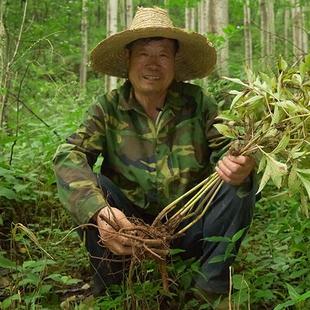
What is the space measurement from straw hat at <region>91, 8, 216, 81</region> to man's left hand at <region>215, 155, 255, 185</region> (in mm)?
858

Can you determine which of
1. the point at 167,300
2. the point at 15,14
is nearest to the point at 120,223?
the point at 167,300

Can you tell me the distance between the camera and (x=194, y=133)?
2.87 metres

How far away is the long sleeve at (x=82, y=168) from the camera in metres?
2.49

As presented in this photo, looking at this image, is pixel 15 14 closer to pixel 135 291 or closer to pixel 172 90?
pixel 172 90

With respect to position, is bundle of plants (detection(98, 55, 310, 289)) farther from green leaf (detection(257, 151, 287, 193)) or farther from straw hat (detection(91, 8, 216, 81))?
straw hat (detection(91, 8, 216, 81))

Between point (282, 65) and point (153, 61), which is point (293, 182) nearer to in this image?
point (282, 65)

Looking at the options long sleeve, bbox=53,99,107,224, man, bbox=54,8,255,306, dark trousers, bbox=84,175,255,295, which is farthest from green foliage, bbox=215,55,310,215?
long sleeve, bbox=53,99,107,224

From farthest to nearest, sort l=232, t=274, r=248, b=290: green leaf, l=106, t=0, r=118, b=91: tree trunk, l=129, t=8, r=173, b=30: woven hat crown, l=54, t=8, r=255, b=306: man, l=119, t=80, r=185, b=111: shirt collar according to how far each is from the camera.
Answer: l=106, t=0, r=118, b=91: tree trunk, l=119, t=80, r=185, b=111: shirt collar, l=129, t=8, r=173, b=30: woven hat crown, l=54, t=8, r=255, b=306: man, l=232, t=274, r=248, b=290: green leaf

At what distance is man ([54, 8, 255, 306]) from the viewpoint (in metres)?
2.64

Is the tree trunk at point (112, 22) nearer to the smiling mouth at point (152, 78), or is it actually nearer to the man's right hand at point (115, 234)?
the smiling mouth at point (152, 78)

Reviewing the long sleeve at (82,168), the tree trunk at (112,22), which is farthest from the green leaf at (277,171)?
the tree trunk at (112,22)

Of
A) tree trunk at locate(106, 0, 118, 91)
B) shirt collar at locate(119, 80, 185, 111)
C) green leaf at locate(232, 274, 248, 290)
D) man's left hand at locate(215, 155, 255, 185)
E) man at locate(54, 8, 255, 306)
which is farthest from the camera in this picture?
tree trunk at locate(106, 0, 118, 91)

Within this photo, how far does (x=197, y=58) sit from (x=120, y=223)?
120cm

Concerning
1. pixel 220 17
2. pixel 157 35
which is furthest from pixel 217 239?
pixel 220 17
